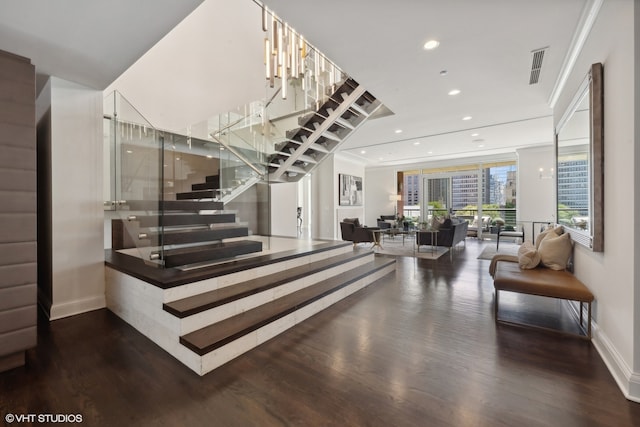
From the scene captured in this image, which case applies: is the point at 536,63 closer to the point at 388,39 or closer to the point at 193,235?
the point at 388,39

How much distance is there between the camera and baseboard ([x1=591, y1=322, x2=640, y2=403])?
169 centimetres

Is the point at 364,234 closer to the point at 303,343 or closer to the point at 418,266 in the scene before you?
the point at 418,266

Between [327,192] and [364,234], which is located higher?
[327,192]

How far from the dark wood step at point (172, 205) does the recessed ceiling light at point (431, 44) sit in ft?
11.2

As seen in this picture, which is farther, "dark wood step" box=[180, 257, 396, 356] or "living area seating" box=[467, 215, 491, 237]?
"living area seating" box=[467, 215, 491, 237]

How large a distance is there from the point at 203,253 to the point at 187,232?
1.32 ft

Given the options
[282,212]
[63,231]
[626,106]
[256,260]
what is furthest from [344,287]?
[282,212]

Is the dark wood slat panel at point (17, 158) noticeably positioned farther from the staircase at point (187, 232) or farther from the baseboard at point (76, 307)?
the baseboard at point (76, 307)

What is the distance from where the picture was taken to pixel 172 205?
11.5 ft

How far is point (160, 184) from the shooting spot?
9.85ft

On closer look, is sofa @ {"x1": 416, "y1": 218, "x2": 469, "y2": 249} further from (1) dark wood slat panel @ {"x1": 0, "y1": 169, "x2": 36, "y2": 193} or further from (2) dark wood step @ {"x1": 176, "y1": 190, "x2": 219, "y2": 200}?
(1) dark wood slat panel @ {"x1": 0, "y1": 169, "x2": 36, "y2": 193}

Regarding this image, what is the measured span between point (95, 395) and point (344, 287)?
102 inches

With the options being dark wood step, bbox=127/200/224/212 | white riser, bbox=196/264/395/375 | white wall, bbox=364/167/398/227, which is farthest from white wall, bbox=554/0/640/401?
white wall, bbox=364/167/398/227

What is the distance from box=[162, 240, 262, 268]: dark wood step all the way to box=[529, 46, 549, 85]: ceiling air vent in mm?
4174
